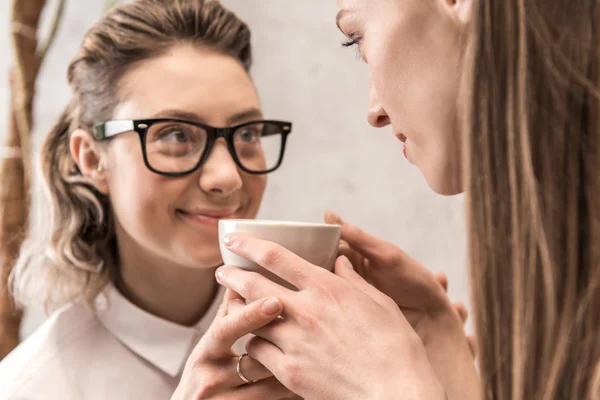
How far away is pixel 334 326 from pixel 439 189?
0.76ft

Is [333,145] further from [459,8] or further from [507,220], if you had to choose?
[507,220]

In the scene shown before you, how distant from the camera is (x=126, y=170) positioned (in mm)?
1123

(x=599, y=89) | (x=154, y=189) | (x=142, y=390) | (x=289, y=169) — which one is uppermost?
(x=599, y=89)

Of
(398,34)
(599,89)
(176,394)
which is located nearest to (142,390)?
(176,394)

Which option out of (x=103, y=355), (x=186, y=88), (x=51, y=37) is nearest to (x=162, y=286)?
(x=103, y=355)

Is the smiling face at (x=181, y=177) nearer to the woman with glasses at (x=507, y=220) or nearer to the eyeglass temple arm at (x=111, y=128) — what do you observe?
the eyeglass temple arm at (x=111, y=128)

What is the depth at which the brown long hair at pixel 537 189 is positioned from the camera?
570 millimetres

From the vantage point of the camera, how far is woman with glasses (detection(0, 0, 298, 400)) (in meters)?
1.10

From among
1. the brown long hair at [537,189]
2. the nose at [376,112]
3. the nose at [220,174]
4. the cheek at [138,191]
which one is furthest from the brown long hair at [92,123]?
the brown long hair at [537,189]

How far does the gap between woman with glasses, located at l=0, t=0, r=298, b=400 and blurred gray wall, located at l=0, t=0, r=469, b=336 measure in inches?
24.4

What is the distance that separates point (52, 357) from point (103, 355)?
0.30 feet

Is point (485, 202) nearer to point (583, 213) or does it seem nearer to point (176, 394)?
point (583, 213)

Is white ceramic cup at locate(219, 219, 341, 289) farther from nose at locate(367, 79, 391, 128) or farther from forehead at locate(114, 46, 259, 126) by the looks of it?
forehead at locate(114, 46, 259, 126)

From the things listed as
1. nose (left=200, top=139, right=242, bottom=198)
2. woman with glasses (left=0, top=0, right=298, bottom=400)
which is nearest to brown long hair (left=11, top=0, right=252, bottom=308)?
woman with glasses (left=0, top=0, right=298, bottom=400)
